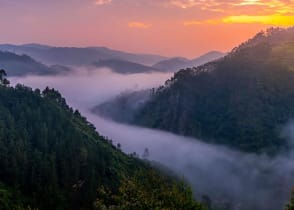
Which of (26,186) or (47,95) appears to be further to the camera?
(47,95)

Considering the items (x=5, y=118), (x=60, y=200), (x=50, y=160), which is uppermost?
(x=5, y=118)

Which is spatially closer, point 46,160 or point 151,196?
point 151,196

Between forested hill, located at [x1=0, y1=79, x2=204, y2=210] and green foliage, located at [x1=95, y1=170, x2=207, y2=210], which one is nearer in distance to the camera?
green foliage, located at [x1=95, y1=170, x2=207, y2=210]

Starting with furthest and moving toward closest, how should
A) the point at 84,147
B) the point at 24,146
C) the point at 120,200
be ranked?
Result: the point at 84,147 < the point at 24,146 < the point at 120,200

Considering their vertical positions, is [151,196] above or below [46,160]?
above

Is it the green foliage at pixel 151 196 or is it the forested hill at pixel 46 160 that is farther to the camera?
the forested hill at pixel 46 160

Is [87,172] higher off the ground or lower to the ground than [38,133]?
lower

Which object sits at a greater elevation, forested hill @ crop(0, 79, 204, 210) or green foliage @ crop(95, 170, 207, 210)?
green foliage @ crop(95, 170, 207, 210)

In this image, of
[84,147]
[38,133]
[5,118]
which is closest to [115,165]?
[84,147]

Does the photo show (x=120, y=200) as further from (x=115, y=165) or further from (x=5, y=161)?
(x=115, y=165)

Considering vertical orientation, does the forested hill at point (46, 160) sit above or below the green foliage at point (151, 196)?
below

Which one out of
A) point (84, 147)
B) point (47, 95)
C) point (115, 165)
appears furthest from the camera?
point (47, 95)
